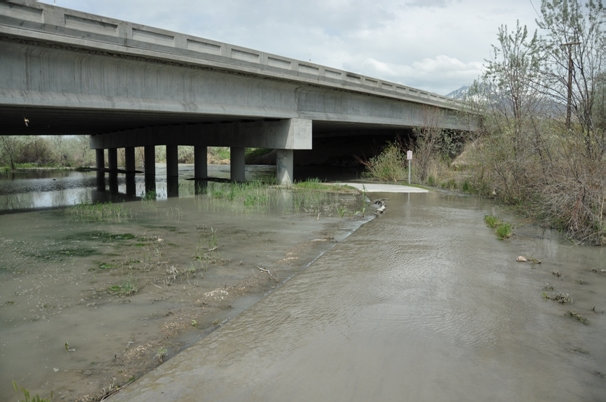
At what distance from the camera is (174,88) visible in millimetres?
16344

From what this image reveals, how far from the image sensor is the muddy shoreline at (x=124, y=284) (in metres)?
4.76

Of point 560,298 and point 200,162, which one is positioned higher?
point 200,162

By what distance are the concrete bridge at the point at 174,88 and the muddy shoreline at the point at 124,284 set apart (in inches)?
151

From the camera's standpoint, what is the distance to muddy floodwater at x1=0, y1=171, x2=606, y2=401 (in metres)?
4.39

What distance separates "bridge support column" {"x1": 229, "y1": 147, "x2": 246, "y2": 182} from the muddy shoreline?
11291 millimetres

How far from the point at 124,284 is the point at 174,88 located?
10.6 m

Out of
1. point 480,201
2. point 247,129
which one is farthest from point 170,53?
point 480,201

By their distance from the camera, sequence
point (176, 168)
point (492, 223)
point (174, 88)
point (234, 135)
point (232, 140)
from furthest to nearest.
A: point (176, 168) < point (232, 140) < point (234, 135) < point (174, 88) < point (492, 223)

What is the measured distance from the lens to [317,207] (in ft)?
52.2

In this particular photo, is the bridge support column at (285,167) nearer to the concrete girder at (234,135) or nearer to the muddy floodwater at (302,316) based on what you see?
the concrete girder at (234,135)

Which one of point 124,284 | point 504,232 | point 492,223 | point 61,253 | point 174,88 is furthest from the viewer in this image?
point 174,88

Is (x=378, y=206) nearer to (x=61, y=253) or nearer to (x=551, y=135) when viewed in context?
(x=551, y=135)

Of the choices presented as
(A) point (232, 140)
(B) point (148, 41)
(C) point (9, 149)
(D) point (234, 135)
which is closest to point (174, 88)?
(B) point (148, 41)

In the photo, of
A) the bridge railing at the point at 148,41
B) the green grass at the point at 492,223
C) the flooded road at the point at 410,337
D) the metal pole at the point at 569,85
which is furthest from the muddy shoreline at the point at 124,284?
the metal pole at the point at 569,85
